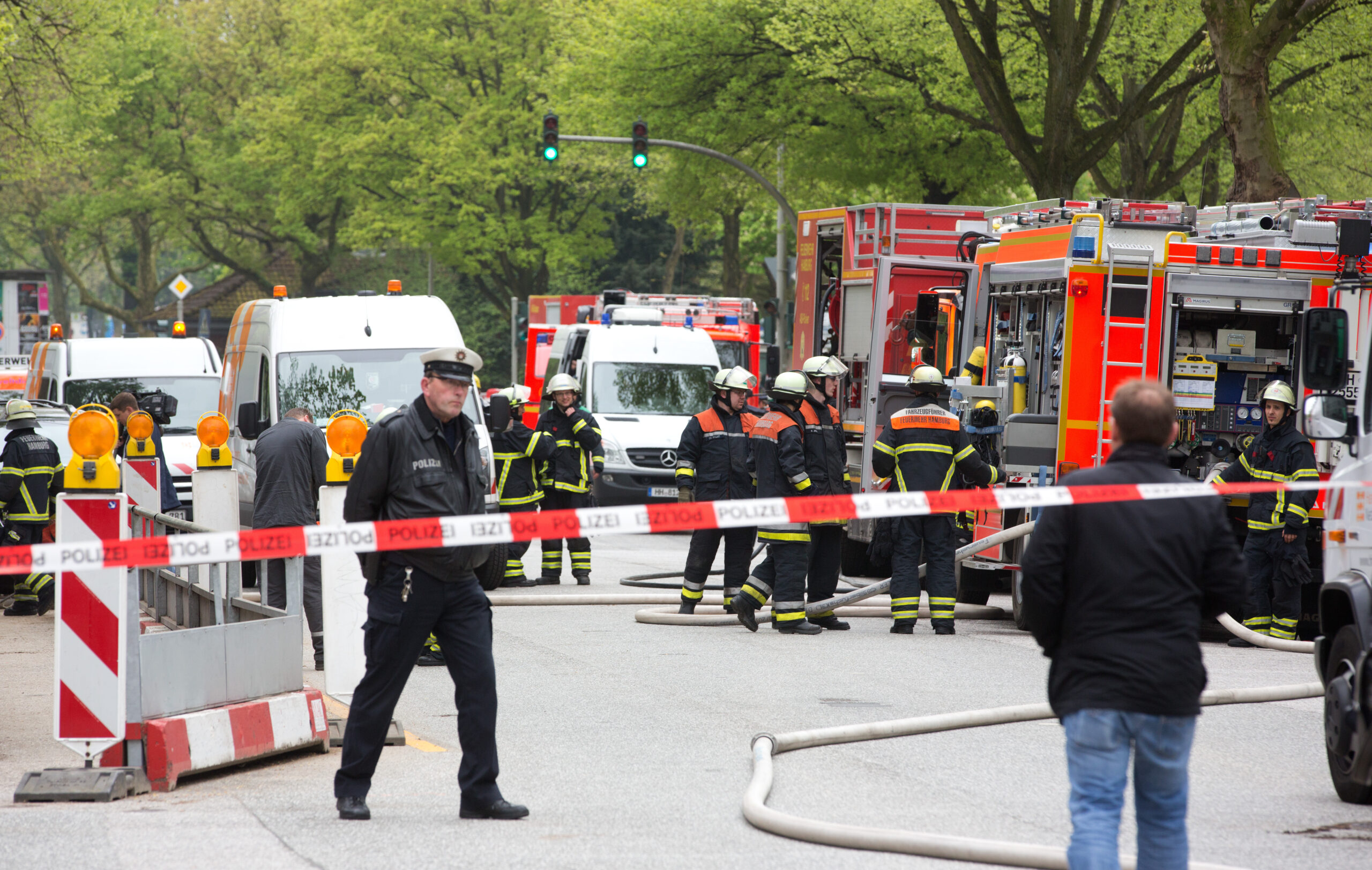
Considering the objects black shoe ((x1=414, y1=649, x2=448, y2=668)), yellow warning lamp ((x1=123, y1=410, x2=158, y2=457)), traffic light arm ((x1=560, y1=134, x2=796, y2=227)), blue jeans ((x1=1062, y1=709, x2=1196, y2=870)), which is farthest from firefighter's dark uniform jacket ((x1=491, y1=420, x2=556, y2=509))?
traffic light arm ((x1=560, y1=134, x2=796, y2=227))

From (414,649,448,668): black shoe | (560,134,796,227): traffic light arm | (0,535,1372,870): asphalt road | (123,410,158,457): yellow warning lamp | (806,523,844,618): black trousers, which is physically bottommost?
(414,649,448,668): black shoe

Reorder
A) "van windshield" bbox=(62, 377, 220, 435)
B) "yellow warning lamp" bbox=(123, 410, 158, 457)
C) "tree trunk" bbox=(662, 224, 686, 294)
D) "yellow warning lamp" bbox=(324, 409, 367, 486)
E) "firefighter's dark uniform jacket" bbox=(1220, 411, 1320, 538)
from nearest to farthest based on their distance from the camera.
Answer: "yellow warning lamp" bbox=(324, 409, 367, 486)
"firefighter's dark uniform jacket" bbox=(1220, 411, 1320, 538)
"yellow warning lamp" bbox=(123, 410, 158, 457)
"van windshield" bbox=(62, 377, 220, 435)
"tree trunk" bbox=(662, 224, 686, 294)

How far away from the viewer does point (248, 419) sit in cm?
1320

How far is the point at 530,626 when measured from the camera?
463 inches

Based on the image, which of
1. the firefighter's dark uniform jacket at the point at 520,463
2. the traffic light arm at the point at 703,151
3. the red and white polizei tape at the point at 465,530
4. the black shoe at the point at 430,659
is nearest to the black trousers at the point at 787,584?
the black shoe at the point at 430,659

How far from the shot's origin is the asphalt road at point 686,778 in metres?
5.76

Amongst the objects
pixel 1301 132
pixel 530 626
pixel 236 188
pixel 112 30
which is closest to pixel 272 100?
pixel 236 188

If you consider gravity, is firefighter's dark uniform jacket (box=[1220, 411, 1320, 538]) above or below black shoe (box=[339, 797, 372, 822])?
above

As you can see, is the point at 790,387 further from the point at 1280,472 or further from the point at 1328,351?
the point at 1328,351

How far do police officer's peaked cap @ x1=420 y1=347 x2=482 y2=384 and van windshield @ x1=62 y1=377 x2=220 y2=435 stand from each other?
11.5 m

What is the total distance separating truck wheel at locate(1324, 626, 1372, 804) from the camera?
654cm

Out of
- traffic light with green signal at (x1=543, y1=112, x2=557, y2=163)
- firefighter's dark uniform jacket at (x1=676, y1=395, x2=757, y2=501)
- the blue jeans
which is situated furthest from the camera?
traffic light with green signal at (x1=543, y1=112, x2=557, y2=163)

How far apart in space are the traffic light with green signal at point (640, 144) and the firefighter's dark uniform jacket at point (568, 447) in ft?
37.2

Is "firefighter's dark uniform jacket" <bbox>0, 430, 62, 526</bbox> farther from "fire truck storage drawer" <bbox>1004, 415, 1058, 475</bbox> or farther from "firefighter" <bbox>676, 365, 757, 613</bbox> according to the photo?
"fire truck storage drawer" <bbox>1004, 415, 1058, 475</bbox>
